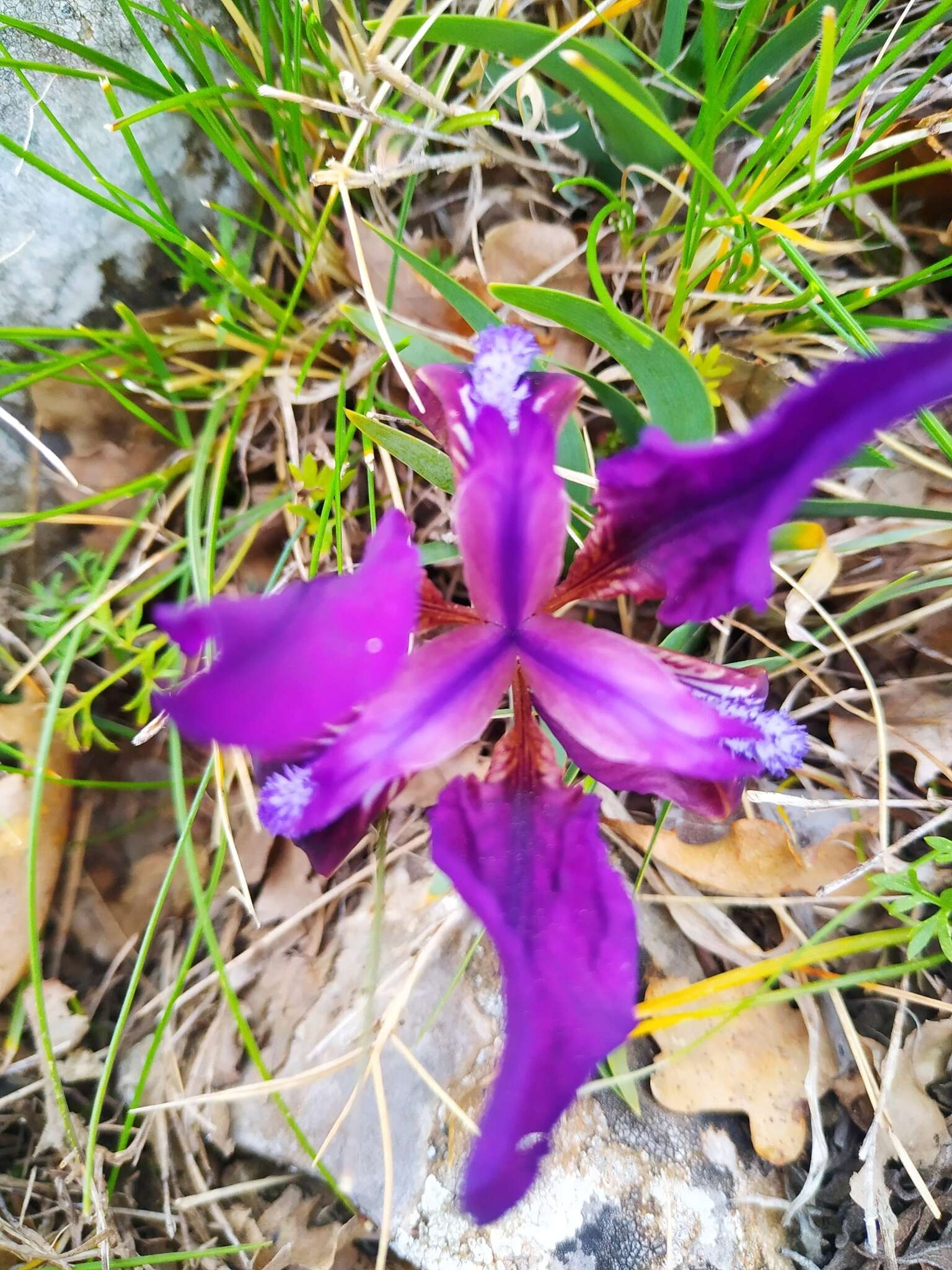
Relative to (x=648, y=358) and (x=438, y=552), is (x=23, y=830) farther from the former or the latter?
(x=648, y=358)

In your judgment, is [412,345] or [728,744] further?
[412,345]

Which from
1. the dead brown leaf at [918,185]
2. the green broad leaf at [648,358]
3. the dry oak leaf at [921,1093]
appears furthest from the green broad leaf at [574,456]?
the dry oak leaf at [921,1093]

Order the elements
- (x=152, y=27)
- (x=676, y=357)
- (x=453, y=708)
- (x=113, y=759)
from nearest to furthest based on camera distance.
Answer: (x=453, y=708)
(x=676, y=357)
(x=152, y=27)
(x=113, y=759)

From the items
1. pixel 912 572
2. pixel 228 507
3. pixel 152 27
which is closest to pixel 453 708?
pixel 912 572

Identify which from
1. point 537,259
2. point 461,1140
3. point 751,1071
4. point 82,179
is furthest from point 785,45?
point 461,1140

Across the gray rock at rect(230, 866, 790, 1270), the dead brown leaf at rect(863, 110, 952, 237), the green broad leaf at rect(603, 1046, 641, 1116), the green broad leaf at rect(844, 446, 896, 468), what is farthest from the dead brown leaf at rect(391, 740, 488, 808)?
the dead brown leaf at rect(863, 110, 952, 237)

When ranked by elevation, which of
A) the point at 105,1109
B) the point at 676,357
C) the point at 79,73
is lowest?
the point at 105,1109

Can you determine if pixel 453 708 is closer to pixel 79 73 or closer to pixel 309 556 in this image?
pixel 309 556
